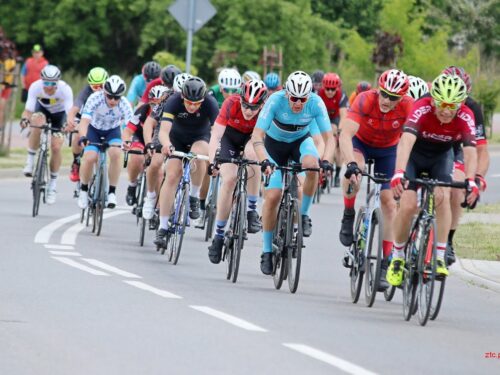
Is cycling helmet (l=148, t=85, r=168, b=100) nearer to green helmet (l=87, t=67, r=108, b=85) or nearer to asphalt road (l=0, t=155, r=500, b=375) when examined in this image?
asphalt road (l=0, t=155, r=500, b=375)

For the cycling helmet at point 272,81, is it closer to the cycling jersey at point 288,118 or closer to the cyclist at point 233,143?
the cyclist at point 233,143

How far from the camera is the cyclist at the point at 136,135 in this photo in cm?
1892

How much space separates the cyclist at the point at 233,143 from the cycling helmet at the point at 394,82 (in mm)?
1673

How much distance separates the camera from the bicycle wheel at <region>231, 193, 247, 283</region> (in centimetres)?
1469

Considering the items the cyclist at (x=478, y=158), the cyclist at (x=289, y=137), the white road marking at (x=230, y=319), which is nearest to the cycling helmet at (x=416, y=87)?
the cyclist at (x=478, y=158)

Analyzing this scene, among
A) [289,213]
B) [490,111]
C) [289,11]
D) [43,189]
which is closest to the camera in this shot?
[289,213]

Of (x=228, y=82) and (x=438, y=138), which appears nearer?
(x=438, y=138)

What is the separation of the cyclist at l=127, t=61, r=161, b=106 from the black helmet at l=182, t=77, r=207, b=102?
4824 mm

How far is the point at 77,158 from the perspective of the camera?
21719mm

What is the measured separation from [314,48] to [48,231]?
37.5 m

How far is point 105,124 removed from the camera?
19.5 m

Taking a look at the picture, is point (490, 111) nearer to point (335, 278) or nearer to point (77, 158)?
point (77, 158)

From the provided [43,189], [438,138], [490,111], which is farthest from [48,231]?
[490,111]

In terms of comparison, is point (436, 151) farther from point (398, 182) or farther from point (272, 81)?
point (272, 81)
